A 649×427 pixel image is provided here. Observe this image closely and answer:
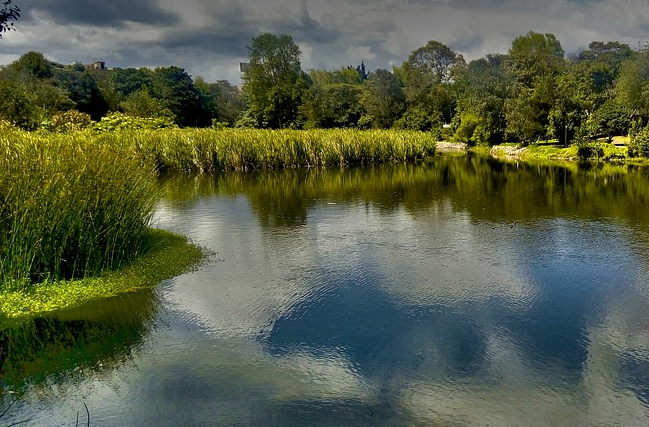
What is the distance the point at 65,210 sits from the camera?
8102 millimetres

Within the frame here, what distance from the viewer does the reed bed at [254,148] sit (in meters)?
27.9

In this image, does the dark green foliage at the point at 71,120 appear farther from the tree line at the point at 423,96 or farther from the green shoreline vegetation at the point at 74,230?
the green shoreline vegetation at the point at 74,230

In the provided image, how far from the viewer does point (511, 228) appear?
12734mm

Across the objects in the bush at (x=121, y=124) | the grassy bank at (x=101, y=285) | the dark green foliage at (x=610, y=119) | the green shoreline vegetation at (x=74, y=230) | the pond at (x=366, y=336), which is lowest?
the pond at (x=366, y=336)

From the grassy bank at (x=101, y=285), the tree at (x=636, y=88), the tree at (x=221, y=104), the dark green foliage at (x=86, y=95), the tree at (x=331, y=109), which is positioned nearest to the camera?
the grassy bank at (x=101, y=285)

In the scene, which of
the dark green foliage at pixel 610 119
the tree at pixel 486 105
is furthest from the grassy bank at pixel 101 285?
the tree at pixel 486 105

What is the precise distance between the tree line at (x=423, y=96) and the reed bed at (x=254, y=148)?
6146mm

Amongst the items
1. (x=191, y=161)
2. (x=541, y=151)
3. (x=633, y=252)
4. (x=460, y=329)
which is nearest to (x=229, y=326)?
(x=460, y=329)

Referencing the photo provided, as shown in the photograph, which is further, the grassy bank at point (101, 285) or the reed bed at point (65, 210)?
the reed bed at point (65, 210)

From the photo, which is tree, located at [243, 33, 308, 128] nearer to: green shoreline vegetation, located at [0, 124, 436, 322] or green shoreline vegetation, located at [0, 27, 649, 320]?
green shoreline vegetation, located at [0, 27, 649, 320]

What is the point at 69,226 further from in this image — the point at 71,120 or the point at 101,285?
the point at 71,120

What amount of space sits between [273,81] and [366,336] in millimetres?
53900

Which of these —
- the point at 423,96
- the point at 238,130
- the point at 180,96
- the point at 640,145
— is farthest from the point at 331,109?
the point at 640,145

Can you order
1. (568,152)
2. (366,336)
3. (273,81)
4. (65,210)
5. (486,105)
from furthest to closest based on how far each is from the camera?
(273,81)
(486,105)
(568,152)
(65,210)
(366,336)
